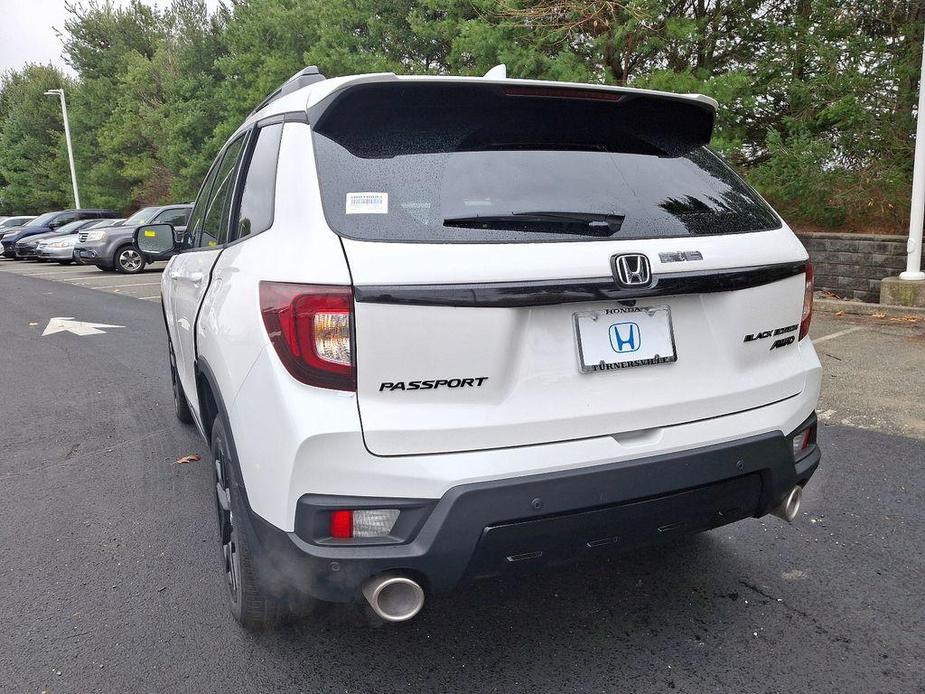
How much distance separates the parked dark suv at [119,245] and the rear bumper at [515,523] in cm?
1787

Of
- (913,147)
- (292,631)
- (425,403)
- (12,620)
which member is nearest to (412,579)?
(425,403)

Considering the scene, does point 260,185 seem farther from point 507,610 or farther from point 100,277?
point 100,277

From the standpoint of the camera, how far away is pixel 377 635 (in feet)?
8.84

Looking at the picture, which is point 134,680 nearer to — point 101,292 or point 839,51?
point 839,51

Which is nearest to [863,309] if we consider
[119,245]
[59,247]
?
[119,245]

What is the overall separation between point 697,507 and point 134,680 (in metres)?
1.86

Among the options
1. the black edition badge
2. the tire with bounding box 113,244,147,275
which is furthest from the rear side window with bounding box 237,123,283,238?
the tire with bounding box 113,244,147,275

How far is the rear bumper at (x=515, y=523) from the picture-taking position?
201 cm

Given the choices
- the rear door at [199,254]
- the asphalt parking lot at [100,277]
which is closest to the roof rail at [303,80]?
the rear door at [199,254]

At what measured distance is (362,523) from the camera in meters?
2.04

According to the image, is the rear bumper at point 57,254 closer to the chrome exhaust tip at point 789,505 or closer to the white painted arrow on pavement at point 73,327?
the white painted arrow on pavement at point 73,327

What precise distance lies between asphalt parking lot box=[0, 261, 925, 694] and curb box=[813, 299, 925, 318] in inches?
178

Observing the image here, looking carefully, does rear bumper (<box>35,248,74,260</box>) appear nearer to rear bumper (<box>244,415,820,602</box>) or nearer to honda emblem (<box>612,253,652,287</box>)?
rear bumper (<box>244,415,820,602</box>)

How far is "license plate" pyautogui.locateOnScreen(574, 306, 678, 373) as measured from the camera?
216 centimetres
